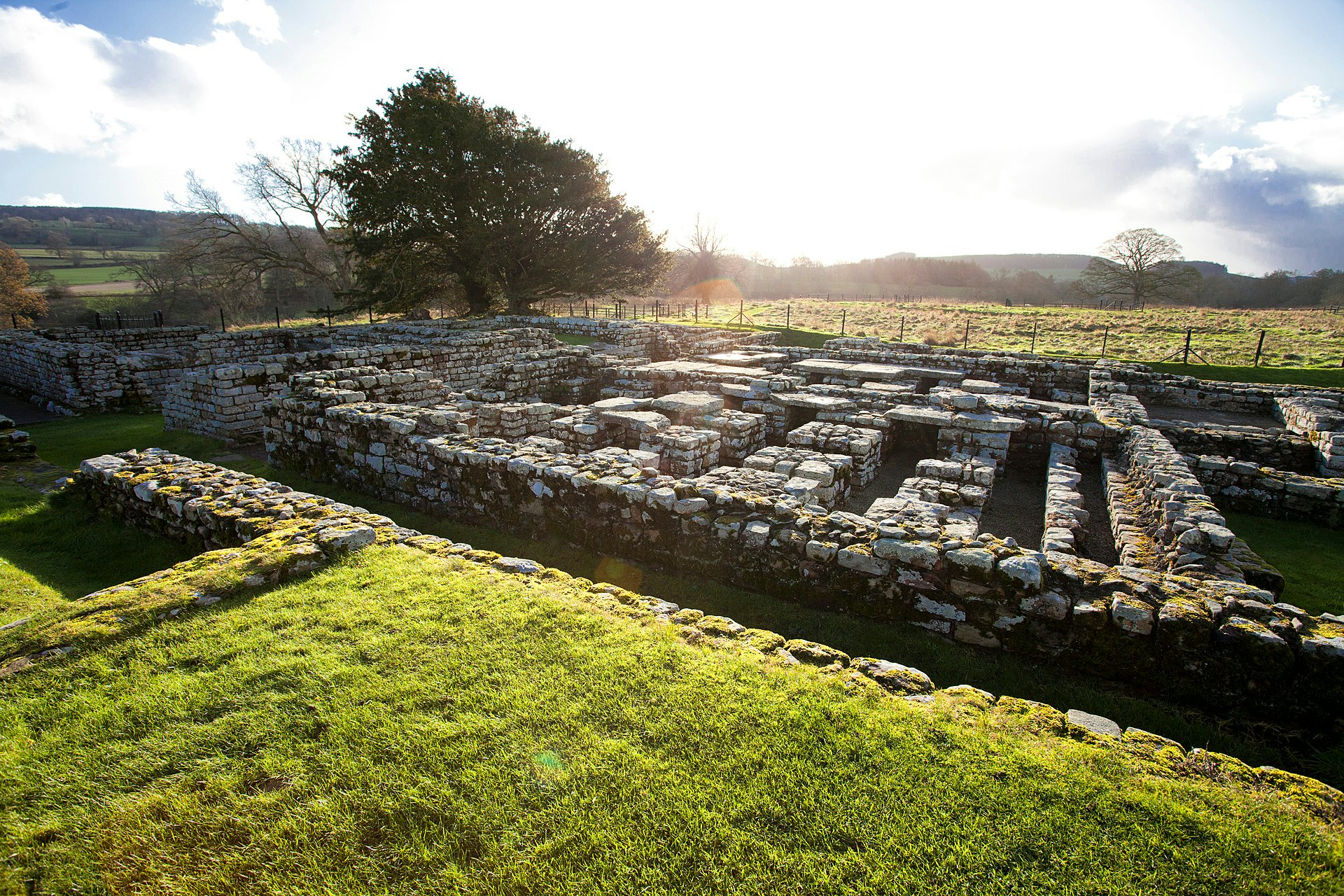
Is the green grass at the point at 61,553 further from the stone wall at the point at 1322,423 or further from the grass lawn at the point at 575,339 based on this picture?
the stone wall at the point at 1322,423

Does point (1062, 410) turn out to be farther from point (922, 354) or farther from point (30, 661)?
point (30, 661)

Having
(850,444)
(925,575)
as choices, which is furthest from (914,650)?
(850,444)

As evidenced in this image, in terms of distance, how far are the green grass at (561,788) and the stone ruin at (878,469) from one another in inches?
61.1

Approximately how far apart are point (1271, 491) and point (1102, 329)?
2541cm

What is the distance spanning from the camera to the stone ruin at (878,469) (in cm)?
408

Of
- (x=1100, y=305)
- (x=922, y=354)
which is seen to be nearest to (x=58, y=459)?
(x=922, y=354)

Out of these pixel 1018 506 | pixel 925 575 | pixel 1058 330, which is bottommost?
pixel 1018 506

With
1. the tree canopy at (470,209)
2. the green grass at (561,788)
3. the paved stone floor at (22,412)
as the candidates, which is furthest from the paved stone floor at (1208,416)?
the paved stone floor at (22,412)

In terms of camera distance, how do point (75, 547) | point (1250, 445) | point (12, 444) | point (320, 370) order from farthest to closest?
1. point (320, 370)
2. point (1250, 445)
3. point (12, 444)
4. point (75, 547)

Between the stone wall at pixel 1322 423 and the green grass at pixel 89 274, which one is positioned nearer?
the stone wall at pixel 1322 423

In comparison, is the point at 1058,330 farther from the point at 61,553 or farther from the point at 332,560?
the point at 61,553

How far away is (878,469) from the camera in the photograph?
9133 millimetres

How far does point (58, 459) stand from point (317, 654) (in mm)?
10892

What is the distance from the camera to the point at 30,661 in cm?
339
